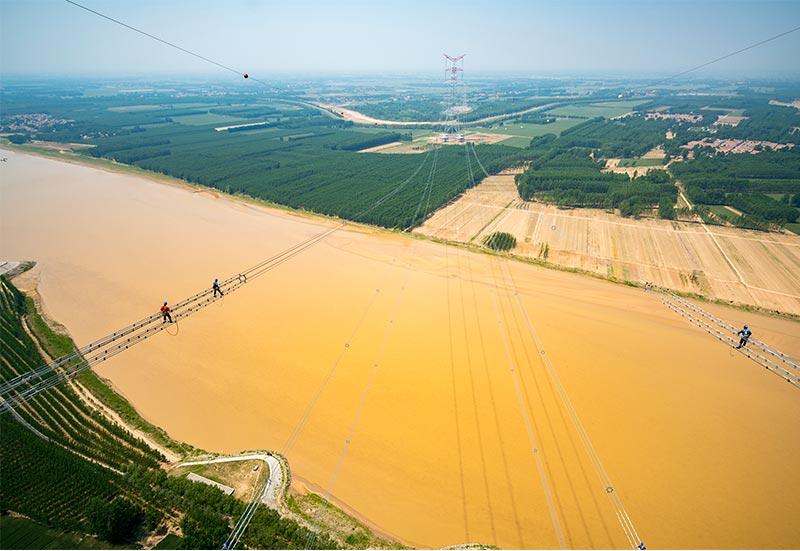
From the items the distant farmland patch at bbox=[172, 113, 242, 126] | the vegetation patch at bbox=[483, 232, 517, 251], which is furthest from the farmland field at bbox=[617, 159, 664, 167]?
the distant farmland patch at bbox=[172, 113, 242, 126]

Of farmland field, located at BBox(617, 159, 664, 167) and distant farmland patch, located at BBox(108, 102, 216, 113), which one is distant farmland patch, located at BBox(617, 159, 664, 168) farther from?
distant farmland patch, located at BBox(108, 102, 216, 113)

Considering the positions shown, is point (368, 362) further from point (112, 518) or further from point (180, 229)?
point (180, 229)

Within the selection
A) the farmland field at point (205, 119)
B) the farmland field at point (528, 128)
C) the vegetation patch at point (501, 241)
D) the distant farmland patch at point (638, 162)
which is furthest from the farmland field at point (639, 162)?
the farmland field at point (205, 119)

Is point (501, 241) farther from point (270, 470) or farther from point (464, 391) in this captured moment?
point (270, 470)

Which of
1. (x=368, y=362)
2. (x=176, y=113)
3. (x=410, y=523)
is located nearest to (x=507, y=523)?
(x=410, y=523)

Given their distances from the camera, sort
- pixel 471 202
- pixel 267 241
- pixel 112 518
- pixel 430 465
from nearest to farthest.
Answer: pixel 112 518, pixel 430 465, pixel 267 241, pixel 471 202

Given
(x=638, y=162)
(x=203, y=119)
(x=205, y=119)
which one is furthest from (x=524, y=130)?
(x=203, y=119)
